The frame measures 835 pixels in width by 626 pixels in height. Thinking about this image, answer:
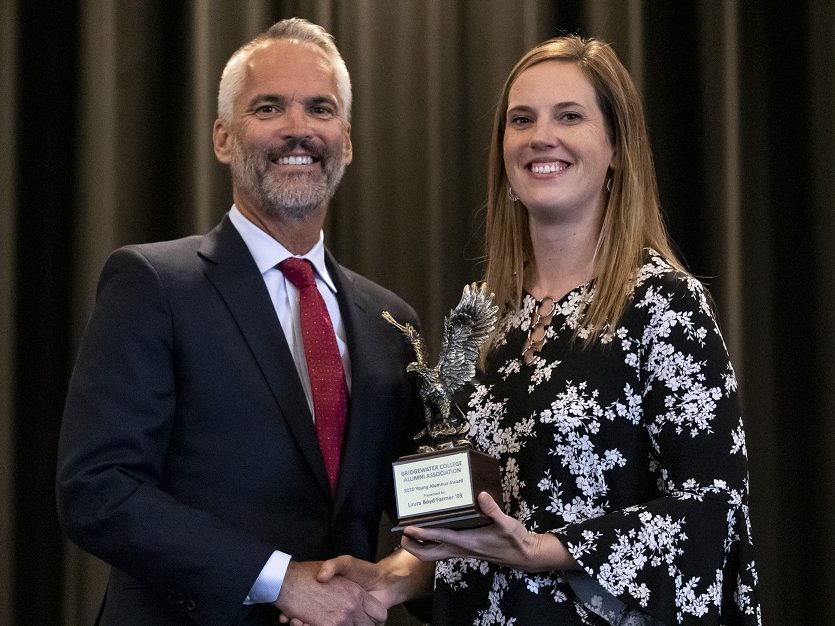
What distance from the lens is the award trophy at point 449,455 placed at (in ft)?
6.17

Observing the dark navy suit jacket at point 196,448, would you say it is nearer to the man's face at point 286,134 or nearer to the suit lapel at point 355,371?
the suit lapel at point 355,371

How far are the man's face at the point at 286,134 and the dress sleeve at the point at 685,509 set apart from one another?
0.84 m

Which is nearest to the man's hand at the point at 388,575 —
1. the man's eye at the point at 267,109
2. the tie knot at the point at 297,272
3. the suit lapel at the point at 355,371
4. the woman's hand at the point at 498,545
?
the suit lapel at the point at 355,371

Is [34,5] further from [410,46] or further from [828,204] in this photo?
[828,204]

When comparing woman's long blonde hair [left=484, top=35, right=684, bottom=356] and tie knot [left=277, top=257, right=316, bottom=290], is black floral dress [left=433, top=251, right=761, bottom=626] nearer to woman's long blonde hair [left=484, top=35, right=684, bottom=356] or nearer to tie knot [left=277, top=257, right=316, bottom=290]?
woman's long blonde hair [left=484, top=35, right=684, bottom=356]

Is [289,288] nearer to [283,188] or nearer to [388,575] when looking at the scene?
[283,188]

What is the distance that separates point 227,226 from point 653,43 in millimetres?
1487

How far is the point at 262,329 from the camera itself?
2326mm

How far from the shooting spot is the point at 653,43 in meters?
3.36

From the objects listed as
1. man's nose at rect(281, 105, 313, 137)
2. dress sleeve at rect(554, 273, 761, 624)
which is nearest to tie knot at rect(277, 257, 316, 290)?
man's nose at rect(281, 105, 313, 137)

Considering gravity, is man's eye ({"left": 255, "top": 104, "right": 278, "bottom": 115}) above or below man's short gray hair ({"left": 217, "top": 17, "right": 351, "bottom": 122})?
below

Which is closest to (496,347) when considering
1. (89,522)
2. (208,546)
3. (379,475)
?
(379,475)

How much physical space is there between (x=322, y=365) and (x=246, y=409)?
20 cm

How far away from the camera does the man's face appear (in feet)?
8.23
